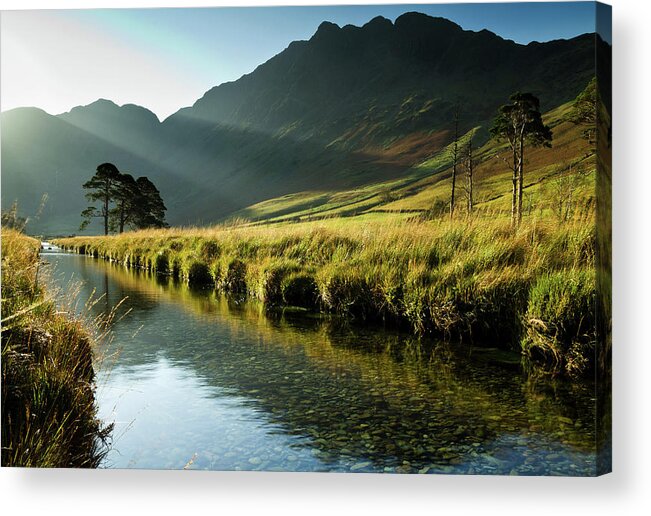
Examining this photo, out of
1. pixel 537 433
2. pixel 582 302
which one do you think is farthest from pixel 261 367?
pixel 582 302

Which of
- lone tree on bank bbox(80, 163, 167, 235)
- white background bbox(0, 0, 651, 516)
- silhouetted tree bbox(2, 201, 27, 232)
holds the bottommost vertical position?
white background bbox(0, 0, 651, 516)

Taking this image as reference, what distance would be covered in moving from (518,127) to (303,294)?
17.2 feet

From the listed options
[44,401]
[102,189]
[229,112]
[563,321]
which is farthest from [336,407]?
[102,189]

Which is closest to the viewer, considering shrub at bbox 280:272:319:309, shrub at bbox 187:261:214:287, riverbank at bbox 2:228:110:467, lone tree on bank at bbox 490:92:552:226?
riverbank at bbox 2:228:110:467

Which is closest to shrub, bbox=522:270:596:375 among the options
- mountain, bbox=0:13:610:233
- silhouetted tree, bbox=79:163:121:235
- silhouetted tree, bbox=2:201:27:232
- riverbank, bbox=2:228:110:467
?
mountain, bbox=0:13:610:233

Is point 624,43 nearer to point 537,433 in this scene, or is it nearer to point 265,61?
point 537,433

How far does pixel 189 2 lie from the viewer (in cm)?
541

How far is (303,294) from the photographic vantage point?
32.0ft

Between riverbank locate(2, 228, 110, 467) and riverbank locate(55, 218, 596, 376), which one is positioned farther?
riverbank locate(55, 218, 596, 376)

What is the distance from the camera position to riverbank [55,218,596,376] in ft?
18.1

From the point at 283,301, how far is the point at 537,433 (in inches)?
259

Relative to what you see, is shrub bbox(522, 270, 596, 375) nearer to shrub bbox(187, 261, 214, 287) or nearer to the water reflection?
the water reflection

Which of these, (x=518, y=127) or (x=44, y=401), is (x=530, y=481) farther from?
(x=518, y=127)

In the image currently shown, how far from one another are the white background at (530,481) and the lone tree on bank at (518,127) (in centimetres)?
325
